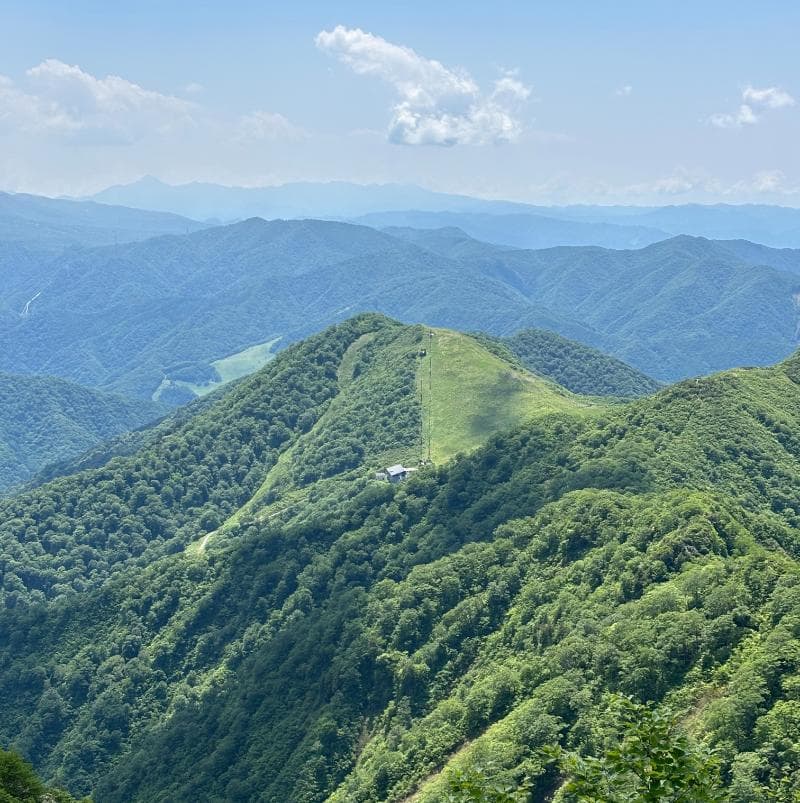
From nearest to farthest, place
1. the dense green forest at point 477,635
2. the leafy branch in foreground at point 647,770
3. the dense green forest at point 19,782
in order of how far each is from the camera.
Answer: the leafy branch in foreground at point 647,770
the dense green forest at point 19,782
the dense green forest at point 477,635

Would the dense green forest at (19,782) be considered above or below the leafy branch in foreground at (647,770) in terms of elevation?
below

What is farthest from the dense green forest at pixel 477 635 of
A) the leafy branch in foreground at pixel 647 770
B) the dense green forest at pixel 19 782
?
the dense green forest at pixel 19 782

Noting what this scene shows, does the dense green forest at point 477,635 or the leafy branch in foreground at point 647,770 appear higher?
the leafy branch in foreground at point 647,770

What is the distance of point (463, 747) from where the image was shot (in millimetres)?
77375

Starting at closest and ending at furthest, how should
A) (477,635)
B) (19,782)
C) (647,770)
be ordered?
(647,770)
(19,782)
(477,635)

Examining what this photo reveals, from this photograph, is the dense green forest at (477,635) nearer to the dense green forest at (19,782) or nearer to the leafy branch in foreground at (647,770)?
the leafy branch in foreground at (647,770)

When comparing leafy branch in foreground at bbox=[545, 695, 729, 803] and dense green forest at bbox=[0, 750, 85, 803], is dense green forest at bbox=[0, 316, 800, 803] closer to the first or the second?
leafy branch in foreground at bbox=[545, 695, 729, 803]

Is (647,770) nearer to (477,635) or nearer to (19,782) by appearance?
(19,782)

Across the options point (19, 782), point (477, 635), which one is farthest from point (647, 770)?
point (477, 635)

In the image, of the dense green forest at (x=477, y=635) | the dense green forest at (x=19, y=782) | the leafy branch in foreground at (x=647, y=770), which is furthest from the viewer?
the dense green forest at (x=477, y=635)

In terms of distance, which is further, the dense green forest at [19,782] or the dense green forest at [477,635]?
the dense green forest at [477,635]

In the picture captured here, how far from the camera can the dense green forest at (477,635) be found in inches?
2466

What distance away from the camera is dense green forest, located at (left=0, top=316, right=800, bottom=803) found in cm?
6262

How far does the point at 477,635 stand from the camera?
97125 mm
